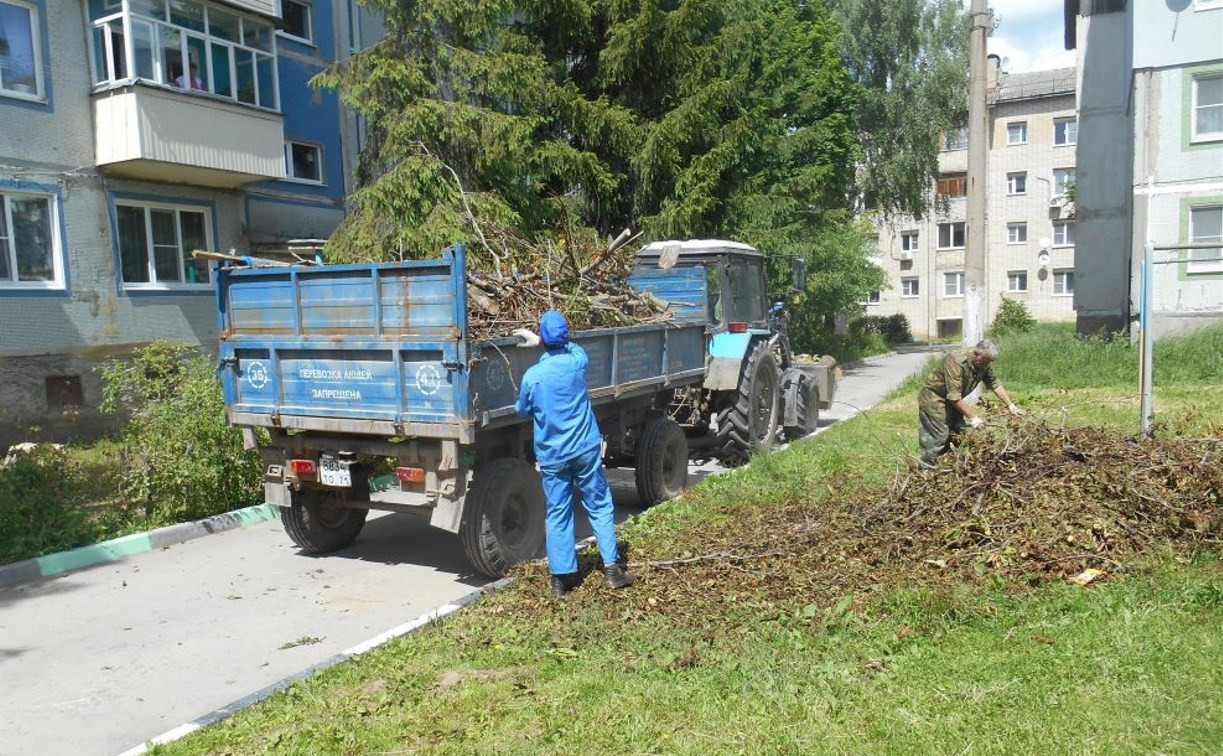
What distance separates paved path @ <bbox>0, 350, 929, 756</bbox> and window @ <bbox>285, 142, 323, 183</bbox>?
11506 millimetres

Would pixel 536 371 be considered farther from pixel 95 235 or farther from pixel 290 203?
pixel 290 203

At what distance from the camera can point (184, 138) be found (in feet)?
46.9

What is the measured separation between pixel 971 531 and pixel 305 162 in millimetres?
15992

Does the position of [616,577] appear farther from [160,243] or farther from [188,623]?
[160,243]

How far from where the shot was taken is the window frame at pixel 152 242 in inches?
566

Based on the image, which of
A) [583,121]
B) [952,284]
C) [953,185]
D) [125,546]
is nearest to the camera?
[125,546]

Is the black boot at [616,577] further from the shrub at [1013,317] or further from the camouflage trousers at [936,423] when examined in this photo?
the shrub at [1013,317]

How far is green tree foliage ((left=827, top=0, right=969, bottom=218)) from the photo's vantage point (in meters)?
31.7

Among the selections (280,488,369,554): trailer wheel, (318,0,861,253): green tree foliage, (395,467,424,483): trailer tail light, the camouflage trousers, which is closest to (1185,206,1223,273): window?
(318,0,861,253): green tree foliage

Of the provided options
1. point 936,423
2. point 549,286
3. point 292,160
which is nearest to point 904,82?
point 292,160

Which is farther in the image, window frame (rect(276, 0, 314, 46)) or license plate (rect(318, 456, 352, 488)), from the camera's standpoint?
window frame (rect(276, 0, 314, 46))

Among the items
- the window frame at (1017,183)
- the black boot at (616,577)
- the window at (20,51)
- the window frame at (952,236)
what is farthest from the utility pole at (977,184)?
the window frame at (952,236)

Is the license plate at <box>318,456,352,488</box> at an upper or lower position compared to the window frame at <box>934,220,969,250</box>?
lower

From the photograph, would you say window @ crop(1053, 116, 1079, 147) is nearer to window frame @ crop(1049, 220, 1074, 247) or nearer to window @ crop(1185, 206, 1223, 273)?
window frame @ crop(1049, 220, 1074, 247)
